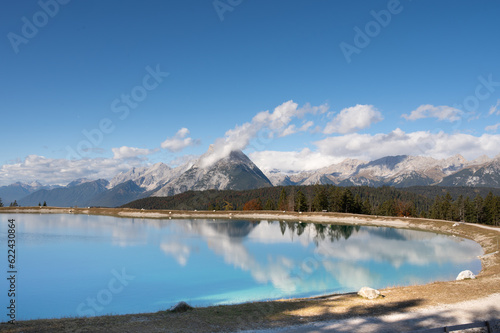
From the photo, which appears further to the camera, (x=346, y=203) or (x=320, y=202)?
(x=320, y=202)

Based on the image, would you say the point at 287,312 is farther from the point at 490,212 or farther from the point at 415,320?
the point at 490,212

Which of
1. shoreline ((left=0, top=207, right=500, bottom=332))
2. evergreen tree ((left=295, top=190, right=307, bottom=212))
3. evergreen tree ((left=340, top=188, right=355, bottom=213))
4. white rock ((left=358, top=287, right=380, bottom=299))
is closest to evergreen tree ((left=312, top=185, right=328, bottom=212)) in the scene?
evergreen tree ((left=295, top=190, right=307, bottom=212))

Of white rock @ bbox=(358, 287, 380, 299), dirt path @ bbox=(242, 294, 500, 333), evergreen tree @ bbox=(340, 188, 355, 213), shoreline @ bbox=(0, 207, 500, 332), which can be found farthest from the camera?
evergreen tree @ bbox=(340, 188, 355, 213)

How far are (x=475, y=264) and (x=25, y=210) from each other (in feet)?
517

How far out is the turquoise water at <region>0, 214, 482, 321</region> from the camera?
26.0 metres

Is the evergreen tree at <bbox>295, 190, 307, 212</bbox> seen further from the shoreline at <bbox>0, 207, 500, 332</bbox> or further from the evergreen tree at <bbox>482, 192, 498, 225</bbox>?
the shoreline at <bbox>0, 207, 500, 332</bbox>

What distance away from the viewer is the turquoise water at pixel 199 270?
26.0 metres

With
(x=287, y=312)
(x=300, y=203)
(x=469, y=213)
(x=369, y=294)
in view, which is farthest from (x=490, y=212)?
(x=287, y=312)

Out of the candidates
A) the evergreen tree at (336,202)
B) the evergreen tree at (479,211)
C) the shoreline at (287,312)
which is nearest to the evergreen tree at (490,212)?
the evergreen tree at (479,211)

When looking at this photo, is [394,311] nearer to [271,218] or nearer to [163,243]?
[163,243]

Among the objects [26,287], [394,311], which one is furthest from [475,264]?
[26,287]

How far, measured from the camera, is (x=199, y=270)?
36.1m

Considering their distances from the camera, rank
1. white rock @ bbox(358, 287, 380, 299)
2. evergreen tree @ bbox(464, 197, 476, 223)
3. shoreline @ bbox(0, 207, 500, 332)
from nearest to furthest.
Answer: shoreline @ bbox(0, 207, 500, 332), white rock @ bbox(358, 287, 380, 299), evergreen tree @ bbox(464, 197, 476, 223)

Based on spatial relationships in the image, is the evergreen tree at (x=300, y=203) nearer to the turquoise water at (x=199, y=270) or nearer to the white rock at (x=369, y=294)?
the turquoise water at (x=199, y=270)
